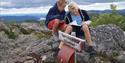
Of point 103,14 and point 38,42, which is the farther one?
point 103,14

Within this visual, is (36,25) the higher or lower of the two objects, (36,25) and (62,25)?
the lower

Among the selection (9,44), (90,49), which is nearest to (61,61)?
(90,49)

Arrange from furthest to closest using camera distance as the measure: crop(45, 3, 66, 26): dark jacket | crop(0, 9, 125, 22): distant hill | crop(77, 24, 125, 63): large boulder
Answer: crop(0, 9, 125, 22): distant hill → crop(77, 24, 125, 63): large boulder → crop(45, 3, 66, 26): dark jacket

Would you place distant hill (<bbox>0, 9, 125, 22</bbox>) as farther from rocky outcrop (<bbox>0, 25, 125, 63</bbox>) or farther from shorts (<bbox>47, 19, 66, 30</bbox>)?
shorts (<bbox>47, 19, 66, 30</bbox>)

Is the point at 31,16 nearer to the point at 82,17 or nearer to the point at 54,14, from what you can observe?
the point at 54,14

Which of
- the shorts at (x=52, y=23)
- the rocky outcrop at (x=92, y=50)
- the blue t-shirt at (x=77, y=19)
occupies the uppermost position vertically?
the blue t-shirt at (x=77, y=19)

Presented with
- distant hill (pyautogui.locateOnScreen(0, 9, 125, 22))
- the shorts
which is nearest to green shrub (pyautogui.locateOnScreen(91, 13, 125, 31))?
distant hill (pyautogui.locateOnScreen(0, 9, 125, 22))

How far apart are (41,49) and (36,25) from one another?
300 centimetres

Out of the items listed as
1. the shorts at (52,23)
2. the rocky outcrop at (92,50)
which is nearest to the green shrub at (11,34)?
the rocky outcrop at (92,50)

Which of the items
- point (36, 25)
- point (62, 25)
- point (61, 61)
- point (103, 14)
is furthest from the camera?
point (36, 25)

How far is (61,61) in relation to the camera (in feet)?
27.9

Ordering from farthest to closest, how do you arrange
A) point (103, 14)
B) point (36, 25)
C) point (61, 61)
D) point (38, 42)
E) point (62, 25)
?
point (36, 25) → point (103, 14) → point (38, 42) → point (62, 25) → point (61, 61)

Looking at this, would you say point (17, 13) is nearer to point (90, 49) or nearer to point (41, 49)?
point (41, 49)

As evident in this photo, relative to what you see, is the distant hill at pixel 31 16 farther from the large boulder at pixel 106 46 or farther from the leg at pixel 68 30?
the leg at pixel 68 30
